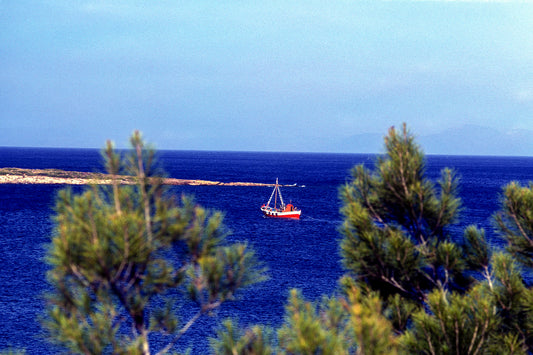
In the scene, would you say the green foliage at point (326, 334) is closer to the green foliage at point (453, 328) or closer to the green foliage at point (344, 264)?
the green foliage at point (344, 264)

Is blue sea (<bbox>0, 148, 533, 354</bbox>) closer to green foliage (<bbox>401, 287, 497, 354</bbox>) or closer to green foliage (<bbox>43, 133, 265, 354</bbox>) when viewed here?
green foliage (<bbox>43, 133, 265, 354</bbox>)

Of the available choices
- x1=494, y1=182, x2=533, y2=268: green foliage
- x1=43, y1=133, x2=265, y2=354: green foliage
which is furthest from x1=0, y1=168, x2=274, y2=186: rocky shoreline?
x1=43, y1=133, x2=265, y2=354: green foliage

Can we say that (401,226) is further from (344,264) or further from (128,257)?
(128,257)

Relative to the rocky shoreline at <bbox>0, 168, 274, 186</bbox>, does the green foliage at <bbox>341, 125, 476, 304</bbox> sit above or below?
above

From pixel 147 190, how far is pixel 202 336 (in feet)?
80.1

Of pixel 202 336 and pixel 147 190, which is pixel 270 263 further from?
pixel 147 190

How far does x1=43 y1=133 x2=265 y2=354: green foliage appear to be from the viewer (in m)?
7.59

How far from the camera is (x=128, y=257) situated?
7664mm

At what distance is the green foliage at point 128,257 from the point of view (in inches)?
299

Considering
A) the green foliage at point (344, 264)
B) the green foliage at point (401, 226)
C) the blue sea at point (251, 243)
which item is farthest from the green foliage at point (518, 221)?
the green foliage at point (401, 226)

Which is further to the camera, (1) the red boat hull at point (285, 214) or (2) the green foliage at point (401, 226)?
(1) the red boat hull at point (285, 214)

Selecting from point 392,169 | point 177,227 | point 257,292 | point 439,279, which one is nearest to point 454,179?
point 392,169

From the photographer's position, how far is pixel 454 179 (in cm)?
1238

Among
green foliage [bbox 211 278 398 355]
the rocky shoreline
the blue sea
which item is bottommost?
the blue sea
